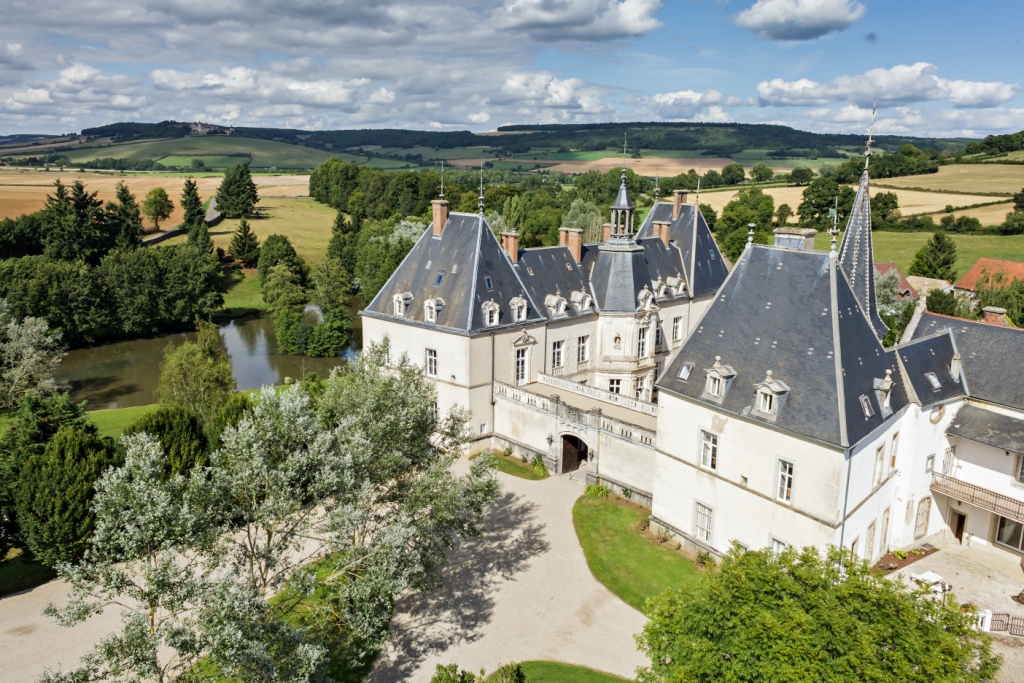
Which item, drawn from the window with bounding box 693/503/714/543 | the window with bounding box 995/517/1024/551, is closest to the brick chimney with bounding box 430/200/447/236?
the window with bounding box 693/503/714/543

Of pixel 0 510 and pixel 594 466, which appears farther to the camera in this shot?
pixel 594 466

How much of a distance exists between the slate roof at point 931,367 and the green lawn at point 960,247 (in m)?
48.9

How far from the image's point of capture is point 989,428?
26.1 metres

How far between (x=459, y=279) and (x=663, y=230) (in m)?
18.8

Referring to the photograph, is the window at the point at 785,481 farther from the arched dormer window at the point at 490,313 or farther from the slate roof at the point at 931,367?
the arched dormer window at the point at 490,313

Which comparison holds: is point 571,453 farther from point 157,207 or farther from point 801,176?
point 801,176

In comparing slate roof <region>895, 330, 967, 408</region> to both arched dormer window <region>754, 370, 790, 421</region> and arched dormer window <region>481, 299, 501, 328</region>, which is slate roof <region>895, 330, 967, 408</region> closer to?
arched dormer window <region>754, 370, 790, 421</region>

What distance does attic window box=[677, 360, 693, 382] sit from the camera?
85.8 feet

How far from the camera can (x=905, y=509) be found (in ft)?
86.6

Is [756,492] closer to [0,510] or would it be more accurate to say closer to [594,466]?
[594,466]

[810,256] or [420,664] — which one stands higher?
[810,256]

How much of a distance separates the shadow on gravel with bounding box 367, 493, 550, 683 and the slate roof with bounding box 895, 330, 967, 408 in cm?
1593

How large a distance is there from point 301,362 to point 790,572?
52.9 meters

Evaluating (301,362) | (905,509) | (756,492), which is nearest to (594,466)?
(756,492)
